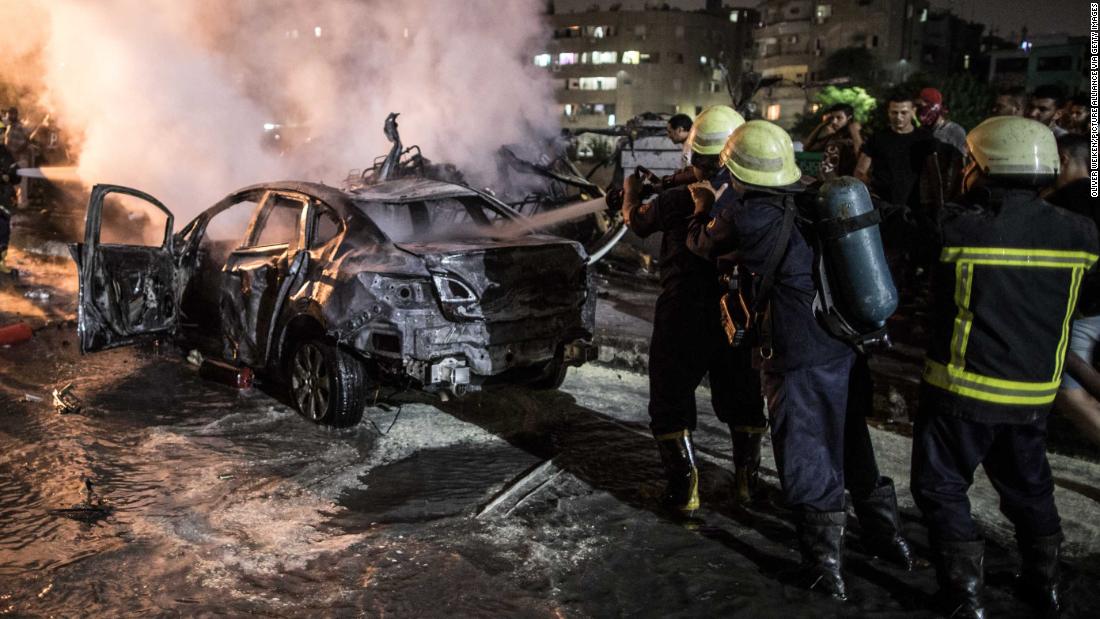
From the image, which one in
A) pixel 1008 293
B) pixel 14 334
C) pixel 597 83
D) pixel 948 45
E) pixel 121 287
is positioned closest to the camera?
pixel 1008 293

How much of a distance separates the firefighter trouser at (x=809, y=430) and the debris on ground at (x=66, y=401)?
4772 mm

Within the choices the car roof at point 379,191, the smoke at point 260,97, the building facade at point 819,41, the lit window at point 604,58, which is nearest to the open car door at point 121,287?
the car roof at point 379,191

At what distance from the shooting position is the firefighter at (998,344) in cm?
312

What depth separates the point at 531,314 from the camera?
5.59m

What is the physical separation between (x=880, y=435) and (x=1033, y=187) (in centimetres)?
282

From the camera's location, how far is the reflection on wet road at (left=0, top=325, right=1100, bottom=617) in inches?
135

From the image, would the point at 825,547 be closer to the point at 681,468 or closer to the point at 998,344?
the point at 681,468

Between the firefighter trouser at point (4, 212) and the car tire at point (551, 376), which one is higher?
the firefighter trouser at point (4, 212)

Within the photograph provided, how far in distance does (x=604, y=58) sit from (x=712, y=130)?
75226mm

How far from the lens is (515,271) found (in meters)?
5.49

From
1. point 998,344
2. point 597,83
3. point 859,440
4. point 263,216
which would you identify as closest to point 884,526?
point 859,440

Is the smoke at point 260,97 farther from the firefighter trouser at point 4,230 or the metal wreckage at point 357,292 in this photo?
the metal wreckage at point 357,292

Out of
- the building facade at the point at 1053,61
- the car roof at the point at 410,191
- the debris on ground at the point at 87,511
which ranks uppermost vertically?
the building facade at the point at 1053,61

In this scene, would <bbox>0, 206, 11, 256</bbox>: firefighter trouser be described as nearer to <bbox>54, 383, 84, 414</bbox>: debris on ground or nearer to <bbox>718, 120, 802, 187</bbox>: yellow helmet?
<bbox>54, 383, 84, 414</bbox>: debris on ground
